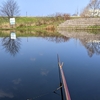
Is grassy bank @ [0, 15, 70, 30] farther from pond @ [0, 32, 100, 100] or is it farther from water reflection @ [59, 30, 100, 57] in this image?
pond @ [0, 32, 100, 100]

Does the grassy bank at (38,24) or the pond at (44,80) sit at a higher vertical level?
the grassy bank at (38,24)

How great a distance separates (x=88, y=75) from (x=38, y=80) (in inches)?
74.7

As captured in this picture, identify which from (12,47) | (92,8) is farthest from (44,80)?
(92,8)

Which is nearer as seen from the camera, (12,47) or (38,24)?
(12,47)

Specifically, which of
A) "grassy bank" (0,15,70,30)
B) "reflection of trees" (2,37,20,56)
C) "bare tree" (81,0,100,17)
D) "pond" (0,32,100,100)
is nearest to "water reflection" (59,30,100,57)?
"pond" (0,32,100,100)

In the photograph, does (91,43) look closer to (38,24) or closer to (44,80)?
(44,80)

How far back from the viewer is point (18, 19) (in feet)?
156

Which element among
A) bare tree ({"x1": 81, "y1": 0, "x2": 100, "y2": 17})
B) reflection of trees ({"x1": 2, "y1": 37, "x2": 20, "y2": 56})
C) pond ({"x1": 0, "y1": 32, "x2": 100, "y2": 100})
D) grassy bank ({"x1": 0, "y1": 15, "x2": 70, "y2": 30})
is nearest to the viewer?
pond ({"x1": 0, "y1": 32, "x2": 100, "y2": 100})

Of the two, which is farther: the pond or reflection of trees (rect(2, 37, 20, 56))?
reflection of trees (rect(2, 37, 20, 56))

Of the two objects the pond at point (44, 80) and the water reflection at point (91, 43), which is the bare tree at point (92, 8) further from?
the pond at point (44, 80)

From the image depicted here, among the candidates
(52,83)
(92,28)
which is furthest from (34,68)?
(92,28)

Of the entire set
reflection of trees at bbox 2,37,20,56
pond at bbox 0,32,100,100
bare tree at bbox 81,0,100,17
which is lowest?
pond at bbox 0,32,100,100

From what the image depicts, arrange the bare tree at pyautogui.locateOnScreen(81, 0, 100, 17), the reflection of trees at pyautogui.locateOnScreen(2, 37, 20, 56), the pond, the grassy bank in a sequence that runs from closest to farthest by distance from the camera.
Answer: the pond, the reflection of trees at pyautogui.locateOnScreen(2, 37, 20, 56), the grassy bank, the bare tree at pyautogui.locateOnScreen(81, 0, 100, 17)

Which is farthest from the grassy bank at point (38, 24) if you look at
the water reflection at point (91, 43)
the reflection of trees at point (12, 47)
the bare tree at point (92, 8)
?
the reflection of trees at point (12, 47)
